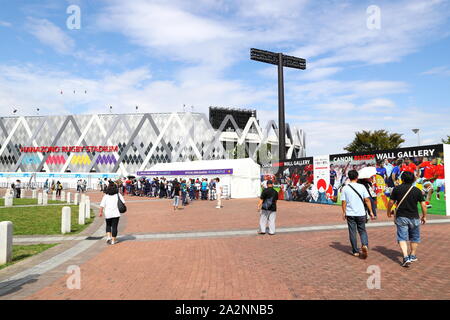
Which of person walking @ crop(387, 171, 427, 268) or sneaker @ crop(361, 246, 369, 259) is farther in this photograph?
sneaker @ crop(361, 246, 369, 259)

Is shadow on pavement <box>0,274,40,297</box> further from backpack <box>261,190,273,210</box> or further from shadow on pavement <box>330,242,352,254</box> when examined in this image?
shadow on pavement <box>330,242,352,254</box>

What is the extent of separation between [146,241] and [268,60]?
26.3m

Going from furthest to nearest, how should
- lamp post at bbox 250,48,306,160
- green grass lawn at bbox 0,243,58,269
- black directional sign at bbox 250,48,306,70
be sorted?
lamp post at bbox 250,48,306,160
black directional sign at bbox 250,48,306,70
green grass lawn at bbox 0,243,58,269

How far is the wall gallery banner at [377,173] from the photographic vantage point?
45.9 ft

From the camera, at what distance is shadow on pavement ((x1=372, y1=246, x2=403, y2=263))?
644 centimetres

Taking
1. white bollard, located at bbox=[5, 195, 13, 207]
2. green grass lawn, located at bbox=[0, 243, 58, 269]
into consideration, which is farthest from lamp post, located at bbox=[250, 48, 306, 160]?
A: green grass lawn, located at bbox=[0, 243, 58, 269]

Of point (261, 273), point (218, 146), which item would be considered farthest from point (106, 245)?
point (218, 146)

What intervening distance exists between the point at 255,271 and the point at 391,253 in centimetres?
331

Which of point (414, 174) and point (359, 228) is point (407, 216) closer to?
point (359, 228)

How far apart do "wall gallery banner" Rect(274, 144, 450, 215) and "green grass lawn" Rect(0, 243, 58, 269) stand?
9061 mm

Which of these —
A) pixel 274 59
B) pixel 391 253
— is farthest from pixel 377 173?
pixel 274 59

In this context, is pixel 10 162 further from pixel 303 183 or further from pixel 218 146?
pixel 303 183

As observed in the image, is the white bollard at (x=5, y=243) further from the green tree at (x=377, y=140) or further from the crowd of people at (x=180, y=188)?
the green tree at (x=377, y=140)

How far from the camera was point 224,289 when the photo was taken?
4.72m
